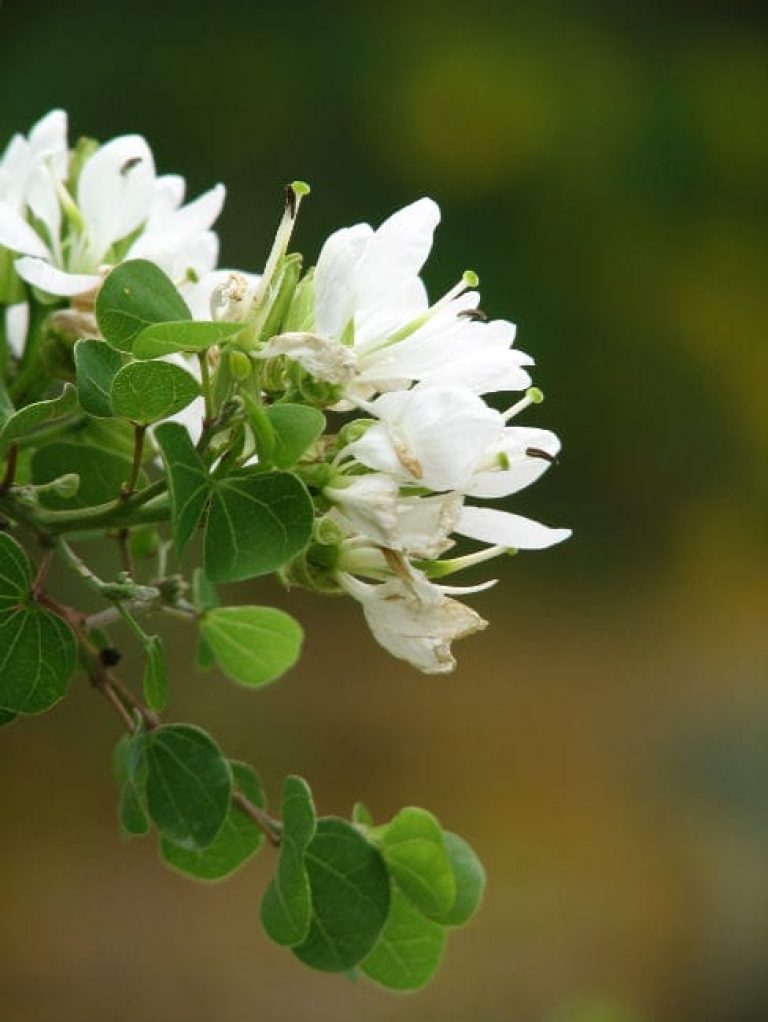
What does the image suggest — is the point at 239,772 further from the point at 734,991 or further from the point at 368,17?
the point at 368,17

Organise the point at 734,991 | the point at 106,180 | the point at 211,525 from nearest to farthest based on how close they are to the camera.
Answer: the point at 211,525
the point at 106,180
the point at 734,991

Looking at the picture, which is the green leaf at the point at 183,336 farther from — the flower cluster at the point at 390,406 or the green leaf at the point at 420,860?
the green leaf at the point at 420,860

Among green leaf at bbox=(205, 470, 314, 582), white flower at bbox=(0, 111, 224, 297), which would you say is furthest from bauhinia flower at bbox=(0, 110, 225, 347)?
Result: green leaf at bbox=(205, 470, 314, 582)

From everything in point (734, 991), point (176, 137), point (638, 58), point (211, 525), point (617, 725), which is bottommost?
point (734, 991)

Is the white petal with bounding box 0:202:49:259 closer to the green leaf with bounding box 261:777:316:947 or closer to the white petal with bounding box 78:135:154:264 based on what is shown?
the white petal with bounding box 78:135:154:264

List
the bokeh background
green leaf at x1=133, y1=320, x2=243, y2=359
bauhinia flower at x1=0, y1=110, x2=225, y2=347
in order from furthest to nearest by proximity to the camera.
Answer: the bokeh background, bauhinia flower at x1=0, y1=110, x2=225, y2=347, green leaf at x1=133, y1=320, x2=243, y2=359

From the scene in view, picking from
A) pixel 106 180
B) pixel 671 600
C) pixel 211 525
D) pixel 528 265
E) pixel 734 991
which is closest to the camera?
pixel 211 525

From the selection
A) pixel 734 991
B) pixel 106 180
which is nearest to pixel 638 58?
pixel 734 991

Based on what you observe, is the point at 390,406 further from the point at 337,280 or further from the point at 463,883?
the point at 463,883
